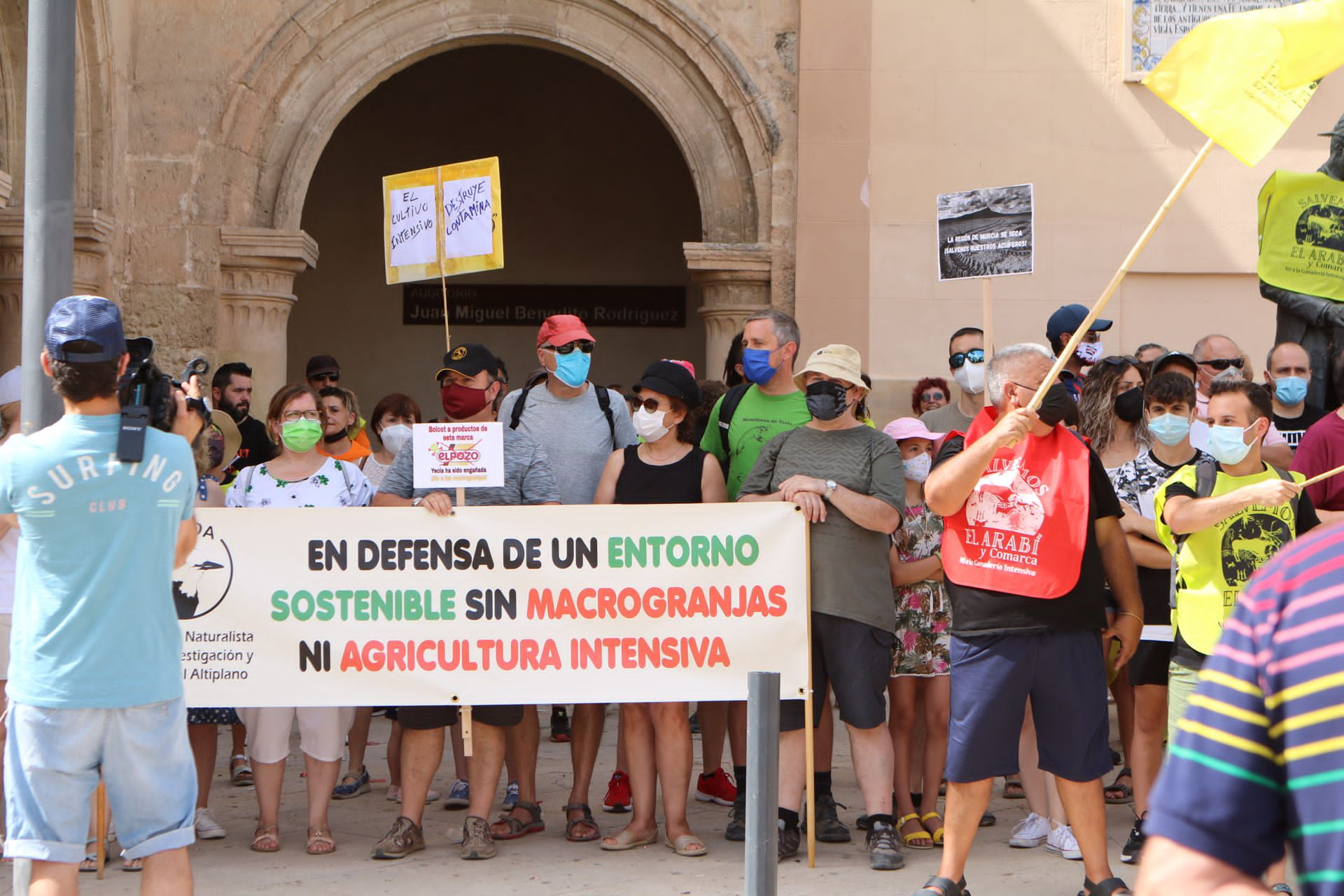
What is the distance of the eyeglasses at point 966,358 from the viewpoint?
6961 mm

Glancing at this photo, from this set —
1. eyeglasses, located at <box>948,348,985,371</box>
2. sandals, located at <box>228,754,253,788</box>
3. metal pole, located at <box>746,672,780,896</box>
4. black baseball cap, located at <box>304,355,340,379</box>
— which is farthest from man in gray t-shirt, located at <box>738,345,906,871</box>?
black baseball cap, located at <box>304,355,340,379</box>

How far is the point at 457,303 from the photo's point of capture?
16078 millimetres

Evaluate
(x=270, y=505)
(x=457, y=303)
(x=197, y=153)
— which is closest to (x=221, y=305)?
(x=197, y=153)

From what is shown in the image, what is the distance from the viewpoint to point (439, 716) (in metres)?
5.52

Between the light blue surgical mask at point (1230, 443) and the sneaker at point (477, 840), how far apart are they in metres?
2.93

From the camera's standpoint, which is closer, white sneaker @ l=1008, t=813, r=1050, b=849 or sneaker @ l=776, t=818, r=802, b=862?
sneaker @ l=776, t=818, r=802, b=862

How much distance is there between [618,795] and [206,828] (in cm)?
→ 168

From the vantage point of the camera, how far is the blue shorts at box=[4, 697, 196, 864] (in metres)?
3.55

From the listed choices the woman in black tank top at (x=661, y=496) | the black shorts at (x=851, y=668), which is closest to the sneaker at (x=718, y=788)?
the woman in black tank top at (x=661, y=496)

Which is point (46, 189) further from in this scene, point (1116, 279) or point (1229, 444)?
point (1229, 444)

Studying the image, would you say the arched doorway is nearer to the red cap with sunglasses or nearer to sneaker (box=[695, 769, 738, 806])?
the red cap with sunglasses

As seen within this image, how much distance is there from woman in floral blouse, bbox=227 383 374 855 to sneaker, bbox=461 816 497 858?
0.54m

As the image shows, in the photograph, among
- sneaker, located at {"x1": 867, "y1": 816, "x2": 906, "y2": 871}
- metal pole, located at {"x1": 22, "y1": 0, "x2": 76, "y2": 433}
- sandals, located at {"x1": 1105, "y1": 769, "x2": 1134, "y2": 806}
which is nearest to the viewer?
metal pole, located at {"x1": 22, "y1": 0, "x2": 76, "y2": 433}

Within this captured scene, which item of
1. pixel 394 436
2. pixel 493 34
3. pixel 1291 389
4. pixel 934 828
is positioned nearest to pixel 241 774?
pixel 394 436
